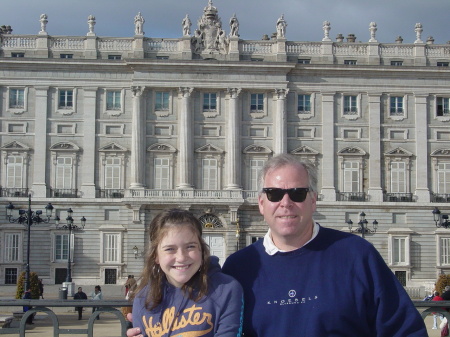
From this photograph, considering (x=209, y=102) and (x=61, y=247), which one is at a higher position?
(x=209, y=102)

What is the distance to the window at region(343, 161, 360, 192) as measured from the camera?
153 ft

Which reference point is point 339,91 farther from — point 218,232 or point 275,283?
point 275,283

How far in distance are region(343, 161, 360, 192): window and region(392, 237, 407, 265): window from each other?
151 inches

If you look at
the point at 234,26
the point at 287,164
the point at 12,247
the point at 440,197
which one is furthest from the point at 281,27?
the point at 287,164

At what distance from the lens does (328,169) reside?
1833 inches

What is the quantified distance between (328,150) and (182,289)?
138ft

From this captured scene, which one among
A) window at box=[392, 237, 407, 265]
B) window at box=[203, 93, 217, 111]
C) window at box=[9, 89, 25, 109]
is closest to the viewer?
window at box=[392, 237, 407, 265]

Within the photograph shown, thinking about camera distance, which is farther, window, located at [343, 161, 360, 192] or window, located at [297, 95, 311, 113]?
window, located at [297, 95, 311, 113]

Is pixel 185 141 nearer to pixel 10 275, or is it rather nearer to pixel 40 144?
pixel 40 144

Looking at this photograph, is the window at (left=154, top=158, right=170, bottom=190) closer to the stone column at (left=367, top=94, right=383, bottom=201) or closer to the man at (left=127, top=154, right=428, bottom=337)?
the stone column at (left=367, top=94, right=383, bottom=201)

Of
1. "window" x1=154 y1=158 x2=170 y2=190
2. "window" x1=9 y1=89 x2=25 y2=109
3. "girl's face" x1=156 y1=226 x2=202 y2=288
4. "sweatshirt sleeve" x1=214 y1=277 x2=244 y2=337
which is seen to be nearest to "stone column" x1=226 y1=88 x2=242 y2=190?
"window" x1=154 y1=158 x2=170 y2=190

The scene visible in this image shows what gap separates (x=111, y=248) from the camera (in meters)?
45.1

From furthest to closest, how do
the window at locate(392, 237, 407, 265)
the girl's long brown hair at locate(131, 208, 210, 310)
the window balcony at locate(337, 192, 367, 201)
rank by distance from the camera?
the window balcony at locate(337, 192, 367, 201) < the window at locate(392, 237, 407, 265) < the girl's long brown hair at locate(131, 208, 210, 310)

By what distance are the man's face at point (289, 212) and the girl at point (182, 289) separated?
50 centimetres
